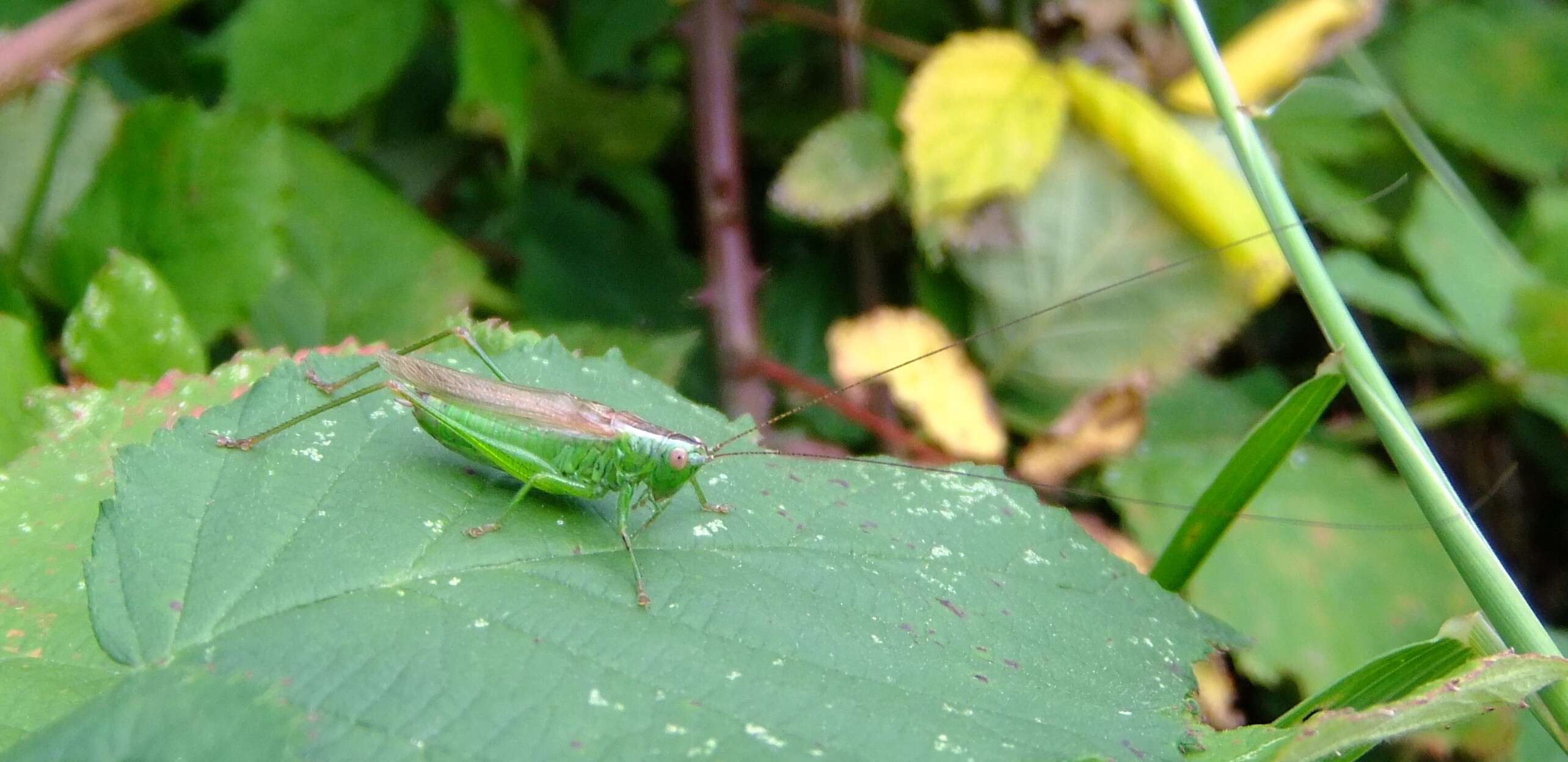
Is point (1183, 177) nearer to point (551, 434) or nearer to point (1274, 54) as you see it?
point (1274, 54)

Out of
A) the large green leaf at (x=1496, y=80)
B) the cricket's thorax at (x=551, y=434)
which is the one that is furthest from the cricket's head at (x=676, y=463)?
the large green leaf at (x=1496, y=80)

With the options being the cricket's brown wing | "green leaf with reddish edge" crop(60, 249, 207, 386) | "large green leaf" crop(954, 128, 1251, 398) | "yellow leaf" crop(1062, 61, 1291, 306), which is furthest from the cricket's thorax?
"yellow leaf" crop(1062, 61, 1291, 306)

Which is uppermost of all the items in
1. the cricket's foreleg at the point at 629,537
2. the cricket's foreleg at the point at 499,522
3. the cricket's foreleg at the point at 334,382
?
the cricket's foreleg at the point at 334,382

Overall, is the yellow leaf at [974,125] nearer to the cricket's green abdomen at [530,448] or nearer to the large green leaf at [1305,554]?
the large green leaf at [1305,554]

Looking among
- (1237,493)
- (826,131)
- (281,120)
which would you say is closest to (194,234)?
(281,120)

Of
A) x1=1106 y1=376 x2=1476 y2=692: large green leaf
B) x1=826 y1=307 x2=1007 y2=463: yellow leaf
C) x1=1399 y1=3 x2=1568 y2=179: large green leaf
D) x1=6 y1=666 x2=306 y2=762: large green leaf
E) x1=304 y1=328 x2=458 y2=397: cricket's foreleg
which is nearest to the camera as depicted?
x1=6 y1=666 x2=306 y2=762: large green leaf

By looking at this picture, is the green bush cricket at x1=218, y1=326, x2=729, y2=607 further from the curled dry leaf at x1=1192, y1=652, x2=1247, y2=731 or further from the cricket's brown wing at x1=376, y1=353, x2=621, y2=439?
the curled dry leaf at x1=1192, y1=652, x2=1247, y2=731
